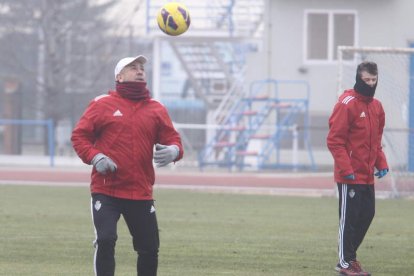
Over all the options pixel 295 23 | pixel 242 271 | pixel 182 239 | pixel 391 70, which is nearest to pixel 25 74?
pixel 295 23

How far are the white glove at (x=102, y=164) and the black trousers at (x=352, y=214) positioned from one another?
2.82 meters

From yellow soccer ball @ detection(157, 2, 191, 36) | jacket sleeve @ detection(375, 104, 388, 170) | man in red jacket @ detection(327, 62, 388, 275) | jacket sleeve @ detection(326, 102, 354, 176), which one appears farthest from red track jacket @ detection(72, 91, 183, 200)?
yellow soccer ball @ detection(157, 2, 191, 36)

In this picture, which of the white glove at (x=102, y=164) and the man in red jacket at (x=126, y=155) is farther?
the man in red jacket at (x=126, y=155)

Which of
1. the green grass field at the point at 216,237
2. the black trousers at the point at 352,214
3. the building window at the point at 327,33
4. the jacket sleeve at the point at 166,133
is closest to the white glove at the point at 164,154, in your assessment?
the jacket sleeve at the point at 166,133

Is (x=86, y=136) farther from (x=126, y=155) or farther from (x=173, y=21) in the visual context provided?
(x=173, y=21)

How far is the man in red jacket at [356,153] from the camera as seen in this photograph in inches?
397

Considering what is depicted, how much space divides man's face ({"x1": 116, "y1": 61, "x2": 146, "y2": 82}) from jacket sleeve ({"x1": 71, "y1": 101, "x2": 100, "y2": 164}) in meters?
0.30

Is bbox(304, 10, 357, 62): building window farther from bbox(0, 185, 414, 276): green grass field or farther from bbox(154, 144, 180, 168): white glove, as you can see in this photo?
bbox(154, 144, 180, 168): white glove

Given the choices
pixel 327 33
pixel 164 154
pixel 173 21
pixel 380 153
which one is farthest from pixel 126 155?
pixel 327 33

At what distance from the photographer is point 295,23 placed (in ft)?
102

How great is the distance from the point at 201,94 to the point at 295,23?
490cm

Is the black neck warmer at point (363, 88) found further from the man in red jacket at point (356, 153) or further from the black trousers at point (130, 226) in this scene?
the black trousers at point (130, 226)

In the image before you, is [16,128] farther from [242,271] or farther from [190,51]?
[242,271]

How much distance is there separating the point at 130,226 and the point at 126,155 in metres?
0.58
